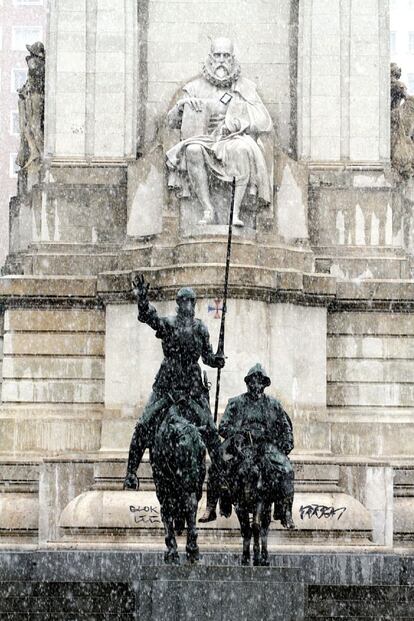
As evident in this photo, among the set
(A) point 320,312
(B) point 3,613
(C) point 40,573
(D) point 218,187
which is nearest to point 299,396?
(A) point 320,312

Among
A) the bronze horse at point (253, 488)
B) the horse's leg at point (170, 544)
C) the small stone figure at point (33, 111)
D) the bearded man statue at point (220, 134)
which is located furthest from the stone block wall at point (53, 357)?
the horse's leg at point (170, 544)

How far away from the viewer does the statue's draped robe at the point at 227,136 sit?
34.9 meters

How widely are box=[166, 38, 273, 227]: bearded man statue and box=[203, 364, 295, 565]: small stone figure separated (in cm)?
879

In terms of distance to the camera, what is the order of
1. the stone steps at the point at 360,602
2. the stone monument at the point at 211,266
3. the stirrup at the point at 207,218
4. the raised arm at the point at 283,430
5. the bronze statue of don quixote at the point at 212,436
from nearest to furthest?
the bronze statue of don quixote at the point at 212,436, the raised arm at the point at 283,430, the stone steps at the point at 360,602, the stone monument at the point at 211,266, the stirrup at the point at 207,218

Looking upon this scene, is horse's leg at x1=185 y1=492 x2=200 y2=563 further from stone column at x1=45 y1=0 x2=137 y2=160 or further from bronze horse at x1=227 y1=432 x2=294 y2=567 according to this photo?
stone column at x1=45 y1=0 x2=137 y2=160

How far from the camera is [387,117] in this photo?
3700 cm

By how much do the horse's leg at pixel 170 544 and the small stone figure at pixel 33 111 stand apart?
14.3 meters

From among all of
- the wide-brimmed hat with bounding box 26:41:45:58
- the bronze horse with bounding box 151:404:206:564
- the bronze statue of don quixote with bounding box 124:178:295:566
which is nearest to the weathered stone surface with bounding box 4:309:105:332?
the wide-brimmed hat with bounding box 26:41:45:58

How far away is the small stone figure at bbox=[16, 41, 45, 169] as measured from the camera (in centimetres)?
3809

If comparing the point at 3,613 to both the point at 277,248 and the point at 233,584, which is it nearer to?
the point at 233,584

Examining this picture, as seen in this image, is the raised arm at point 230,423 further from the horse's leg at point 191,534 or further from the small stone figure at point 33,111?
the small stone figure at point 33,111

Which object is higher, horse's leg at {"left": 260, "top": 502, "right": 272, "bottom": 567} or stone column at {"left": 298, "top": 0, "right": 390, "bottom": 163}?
stone column at {"left": 298, "top": 0, "right": 390, "bottom": 163}

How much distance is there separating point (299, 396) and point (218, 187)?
4075mm

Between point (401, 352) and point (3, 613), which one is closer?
point (3, 613)
